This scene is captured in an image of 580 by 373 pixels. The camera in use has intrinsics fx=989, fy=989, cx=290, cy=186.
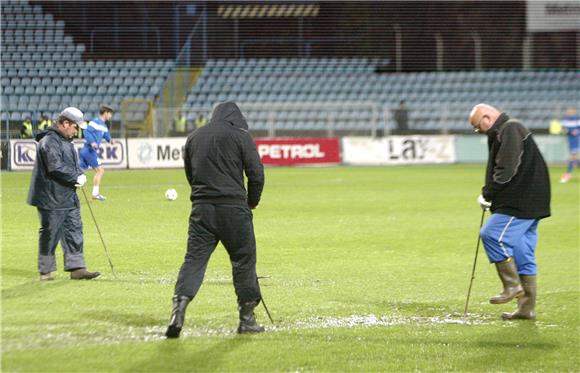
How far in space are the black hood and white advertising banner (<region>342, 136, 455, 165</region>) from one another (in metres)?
29.5

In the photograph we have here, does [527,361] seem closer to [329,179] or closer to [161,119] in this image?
[329,179]

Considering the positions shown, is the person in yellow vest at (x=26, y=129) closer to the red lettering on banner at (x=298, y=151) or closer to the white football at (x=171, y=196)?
the white football at (x=171, y=196)

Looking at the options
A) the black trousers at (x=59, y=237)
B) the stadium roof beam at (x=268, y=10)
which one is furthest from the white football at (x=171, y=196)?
the stadium roof beam at (x=268, y=10)

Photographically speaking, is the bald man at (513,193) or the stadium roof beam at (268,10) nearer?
the bald man at (513,193)

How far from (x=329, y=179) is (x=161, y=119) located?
7494mm

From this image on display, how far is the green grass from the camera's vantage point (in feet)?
25.5

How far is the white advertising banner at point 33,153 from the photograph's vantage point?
20750 millimetres

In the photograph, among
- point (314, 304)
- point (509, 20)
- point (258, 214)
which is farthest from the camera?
point (509, 20)

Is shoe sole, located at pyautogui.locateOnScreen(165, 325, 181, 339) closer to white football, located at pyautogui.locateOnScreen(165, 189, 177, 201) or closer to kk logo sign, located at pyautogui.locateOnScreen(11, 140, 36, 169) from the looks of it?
white football, located at pyautogui.locateOnScreen(165, 189, 177, 201)

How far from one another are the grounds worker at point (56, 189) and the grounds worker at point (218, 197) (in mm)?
3024

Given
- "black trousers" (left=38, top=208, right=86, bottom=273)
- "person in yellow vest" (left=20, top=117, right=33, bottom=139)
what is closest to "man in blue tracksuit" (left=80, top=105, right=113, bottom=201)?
"person in yellow vest" (left=20, top=117, right=33, bottom=139)

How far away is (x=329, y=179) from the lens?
29203 mm

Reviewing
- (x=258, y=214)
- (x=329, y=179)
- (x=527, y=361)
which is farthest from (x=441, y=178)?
(x=527, y=361)

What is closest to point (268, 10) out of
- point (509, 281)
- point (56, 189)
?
point (56, 189)
